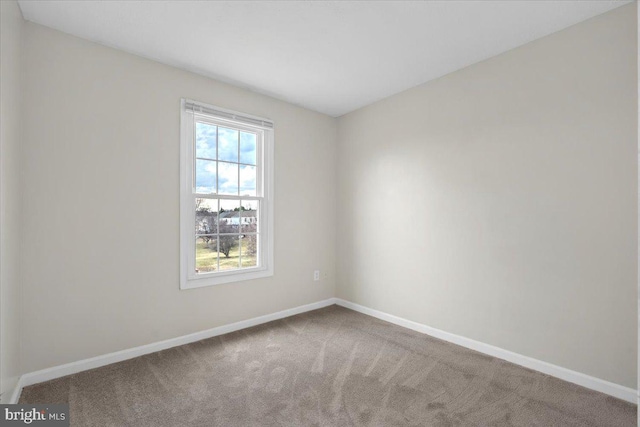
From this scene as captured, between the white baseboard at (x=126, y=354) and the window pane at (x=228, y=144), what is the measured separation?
1.79 metres

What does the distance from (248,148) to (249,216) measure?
776 mm

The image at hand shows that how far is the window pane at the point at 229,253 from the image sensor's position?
10.9 feet

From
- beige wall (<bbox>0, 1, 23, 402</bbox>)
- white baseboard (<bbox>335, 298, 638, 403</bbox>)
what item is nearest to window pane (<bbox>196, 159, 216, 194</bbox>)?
beige wall (<bbox>0, 1, 23, 402</bbox>)

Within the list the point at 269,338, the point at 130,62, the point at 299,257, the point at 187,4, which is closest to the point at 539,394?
the point at 269,338

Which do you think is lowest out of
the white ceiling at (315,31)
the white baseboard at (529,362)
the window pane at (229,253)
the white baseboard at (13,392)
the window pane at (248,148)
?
the white baseboard at (529,362)

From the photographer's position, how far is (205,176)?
3.22 meters

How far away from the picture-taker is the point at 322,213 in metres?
4.23

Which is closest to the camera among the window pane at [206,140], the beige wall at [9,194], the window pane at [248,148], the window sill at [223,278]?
the beige wall at [9,194]

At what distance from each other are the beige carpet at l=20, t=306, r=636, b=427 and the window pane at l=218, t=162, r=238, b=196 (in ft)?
5.08

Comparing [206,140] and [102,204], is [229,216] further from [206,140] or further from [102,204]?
[102,204]

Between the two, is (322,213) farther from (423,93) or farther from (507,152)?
(507,152)

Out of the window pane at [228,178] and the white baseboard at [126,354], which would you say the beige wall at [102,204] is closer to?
the white baseboard at [126,354]

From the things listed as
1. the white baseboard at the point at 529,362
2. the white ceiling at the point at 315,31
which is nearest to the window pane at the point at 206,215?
the white ceiling at the point at 315,31

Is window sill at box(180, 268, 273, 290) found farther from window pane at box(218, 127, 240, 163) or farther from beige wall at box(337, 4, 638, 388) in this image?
beige wall at box(337, 4, 638, 388)
